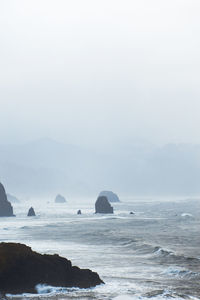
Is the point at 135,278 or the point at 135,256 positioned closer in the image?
the point at 135,278

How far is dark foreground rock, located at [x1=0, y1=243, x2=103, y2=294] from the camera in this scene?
3334 centimetres

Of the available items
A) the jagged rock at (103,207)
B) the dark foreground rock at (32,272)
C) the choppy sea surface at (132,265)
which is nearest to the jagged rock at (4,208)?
the jagged rock at (103,207)

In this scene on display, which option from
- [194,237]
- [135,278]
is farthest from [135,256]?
[194,237]

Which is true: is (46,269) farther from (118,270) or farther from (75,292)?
(118,270)

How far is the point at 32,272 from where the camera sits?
113ft

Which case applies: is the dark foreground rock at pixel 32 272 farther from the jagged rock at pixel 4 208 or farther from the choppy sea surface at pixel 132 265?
the jagged rock at pixel 4 208

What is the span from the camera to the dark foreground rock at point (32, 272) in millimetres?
33344

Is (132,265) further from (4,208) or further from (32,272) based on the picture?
(4,208)

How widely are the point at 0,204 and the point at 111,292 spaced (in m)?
138

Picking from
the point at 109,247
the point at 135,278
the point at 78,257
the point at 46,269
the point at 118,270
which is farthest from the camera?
the point at 109,247

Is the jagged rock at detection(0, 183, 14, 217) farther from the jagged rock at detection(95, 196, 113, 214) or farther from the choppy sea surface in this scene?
the choppy sea surface

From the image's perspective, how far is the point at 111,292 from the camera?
110 ft

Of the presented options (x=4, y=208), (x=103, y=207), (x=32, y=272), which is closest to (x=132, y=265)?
(x=32, y=272)

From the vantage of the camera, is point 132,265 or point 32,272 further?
point 132,265
